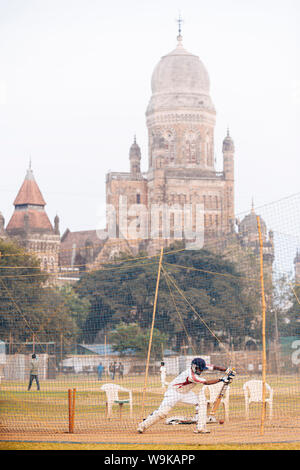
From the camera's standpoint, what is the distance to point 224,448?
48.1ft

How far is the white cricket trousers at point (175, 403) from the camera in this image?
1694cm

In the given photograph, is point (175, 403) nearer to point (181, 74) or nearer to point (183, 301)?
point (183, 301)

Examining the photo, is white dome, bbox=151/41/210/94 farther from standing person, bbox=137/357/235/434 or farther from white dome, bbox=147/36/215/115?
standing person, bbox=137/357/235/434

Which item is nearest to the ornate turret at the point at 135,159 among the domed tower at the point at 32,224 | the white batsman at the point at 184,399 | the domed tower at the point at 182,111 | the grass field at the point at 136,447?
the domed tower at the point at 182,111

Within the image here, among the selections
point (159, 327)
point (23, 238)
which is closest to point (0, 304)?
point (159, 327)

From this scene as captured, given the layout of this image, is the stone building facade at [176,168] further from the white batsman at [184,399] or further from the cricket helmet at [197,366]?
the cricket helmet at [197,366]

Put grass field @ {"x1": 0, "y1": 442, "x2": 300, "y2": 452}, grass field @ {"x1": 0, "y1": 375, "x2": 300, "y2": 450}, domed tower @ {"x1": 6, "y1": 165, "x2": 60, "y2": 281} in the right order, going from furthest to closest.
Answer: domed tower @ {"x1": 6, "y1": 165, "x2": 60, "y2": 281} < grass field @ {"x1": 0, "y1": 375, "x2": 300, "y2": 450} < grass field @ {"x1": 0, "y1": 442, "x2": 300, "y2": 452}

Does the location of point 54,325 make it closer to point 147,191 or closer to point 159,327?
point 159,327

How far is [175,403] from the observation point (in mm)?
17156

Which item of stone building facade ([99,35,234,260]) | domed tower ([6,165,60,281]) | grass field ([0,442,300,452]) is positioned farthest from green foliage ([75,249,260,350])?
domed tower ([6,165,60,281])

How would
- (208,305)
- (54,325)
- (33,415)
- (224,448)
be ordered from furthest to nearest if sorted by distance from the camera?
1. (208,305)
2. (54,325)
3. (33,415)
4. (224,448)

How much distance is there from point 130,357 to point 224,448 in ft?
116

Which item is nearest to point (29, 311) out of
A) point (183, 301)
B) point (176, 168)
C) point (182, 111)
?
point (183, 301)

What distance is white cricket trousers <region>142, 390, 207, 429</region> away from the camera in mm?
16938
